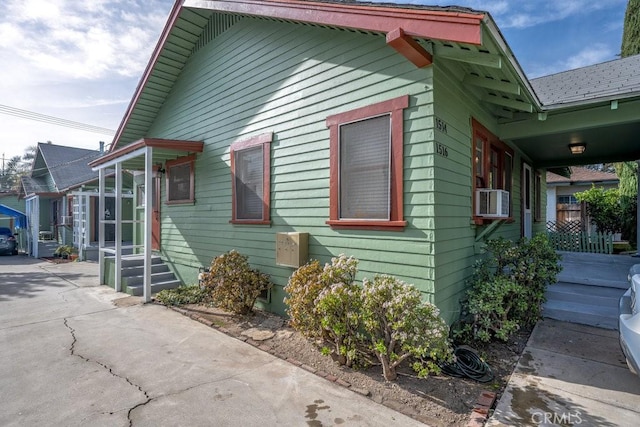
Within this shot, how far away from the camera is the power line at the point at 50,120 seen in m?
19.4

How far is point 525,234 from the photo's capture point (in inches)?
317

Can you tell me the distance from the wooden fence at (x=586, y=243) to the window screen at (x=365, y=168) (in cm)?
799

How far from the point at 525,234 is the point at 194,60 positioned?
914cm

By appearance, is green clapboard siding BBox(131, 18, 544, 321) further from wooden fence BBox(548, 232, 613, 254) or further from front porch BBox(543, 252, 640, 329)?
wooden fence BBox(548, 232, 613, 254)

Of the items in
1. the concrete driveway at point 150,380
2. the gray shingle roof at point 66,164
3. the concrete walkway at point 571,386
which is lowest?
the concrete driveway at point 150,380

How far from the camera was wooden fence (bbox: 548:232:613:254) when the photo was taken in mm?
9211

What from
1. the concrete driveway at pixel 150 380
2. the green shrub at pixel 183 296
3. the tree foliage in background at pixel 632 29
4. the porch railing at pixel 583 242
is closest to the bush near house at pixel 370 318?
the concrete driveway at pixel 150 380

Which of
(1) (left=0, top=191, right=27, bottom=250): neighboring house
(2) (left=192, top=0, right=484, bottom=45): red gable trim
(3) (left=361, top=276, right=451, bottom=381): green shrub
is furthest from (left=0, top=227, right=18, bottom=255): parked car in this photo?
(3) (left=361, top=276, right=451, bottom=381): green shrub

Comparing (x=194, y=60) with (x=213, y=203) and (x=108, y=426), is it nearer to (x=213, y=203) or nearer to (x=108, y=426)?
(x=213, y=203)

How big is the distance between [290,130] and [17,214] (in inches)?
694

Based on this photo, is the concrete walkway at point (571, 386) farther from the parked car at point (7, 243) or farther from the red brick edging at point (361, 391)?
the parked car at point (7, 243)

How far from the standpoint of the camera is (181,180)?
26.0 feet

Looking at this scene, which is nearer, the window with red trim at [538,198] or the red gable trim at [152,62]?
the red gable trim at [152,62]

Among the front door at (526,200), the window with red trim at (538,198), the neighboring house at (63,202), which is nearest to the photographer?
the front door at (526,200)
